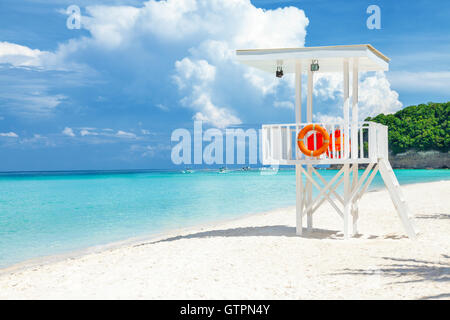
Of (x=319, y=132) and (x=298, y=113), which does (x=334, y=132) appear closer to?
(x=319, y=132)

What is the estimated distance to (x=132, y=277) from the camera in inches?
358

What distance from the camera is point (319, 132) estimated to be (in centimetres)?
Answer: 1227

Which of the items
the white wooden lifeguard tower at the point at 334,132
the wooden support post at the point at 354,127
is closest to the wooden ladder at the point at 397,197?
the white wooden lifeguard tower at the point at 334,132

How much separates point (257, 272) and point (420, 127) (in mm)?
108912

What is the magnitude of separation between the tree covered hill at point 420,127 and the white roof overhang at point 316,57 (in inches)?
3959

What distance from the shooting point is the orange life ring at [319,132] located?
477 inches

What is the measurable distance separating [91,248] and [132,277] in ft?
26.0

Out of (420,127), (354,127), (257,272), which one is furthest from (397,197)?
(420,127)

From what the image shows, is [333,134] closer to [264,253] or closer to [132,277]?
[264,253]

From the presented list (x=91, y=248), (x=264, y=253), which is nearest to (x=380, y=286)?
(x=264, y=253)

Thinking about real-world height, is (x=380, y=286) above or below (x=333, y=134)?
below

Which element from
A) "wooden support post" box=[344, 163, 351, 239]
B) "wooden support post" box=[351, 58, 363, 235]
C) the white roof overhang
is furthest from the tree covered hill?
"wooden support post" box=[344, 163, 351, 239]

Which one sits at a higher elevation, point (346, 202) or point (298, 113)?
point (298, 113)

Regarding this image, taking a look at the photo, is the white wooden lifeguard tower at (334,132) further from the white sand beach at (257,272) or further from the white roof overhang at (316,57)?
the white sand beach at (257,272)
